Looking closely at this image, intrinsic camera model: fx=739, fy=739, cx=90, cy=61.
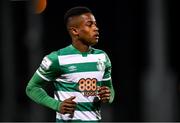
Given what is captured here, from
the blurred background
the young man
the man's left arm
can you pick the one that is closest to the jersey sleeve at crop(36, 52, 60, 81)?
the young man

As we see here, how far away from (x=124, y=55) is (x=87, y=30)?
5771 mm

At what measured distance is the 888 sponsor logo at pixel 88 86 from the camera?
11.1 ft

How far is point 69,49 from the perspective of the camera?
349 cm

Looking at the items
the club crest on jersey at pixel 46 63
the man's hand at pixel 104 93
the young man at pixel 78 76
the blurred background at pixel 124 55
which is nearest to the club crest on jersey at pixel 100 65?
the young man at pixel 78 76

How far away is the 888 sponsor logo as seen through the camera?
11.1 feet

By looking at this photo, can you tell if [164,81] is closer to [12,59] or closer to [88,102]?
[12,59]

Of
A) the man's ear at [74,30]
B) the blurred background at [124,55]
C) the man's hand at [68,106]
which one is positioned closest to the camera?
the man's hand at [68,106]

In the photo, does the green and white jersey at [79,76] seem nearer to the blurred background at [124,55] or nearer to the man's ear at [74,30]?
the man's ear at [74,30]

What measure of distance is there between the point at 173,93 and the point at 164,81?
0.70 feet

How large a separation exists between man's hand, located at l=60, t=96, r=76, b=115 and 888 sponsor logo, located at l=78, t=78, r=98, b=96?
0.06 meters

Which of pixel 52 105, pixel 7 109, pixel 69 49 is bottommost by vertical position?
pixel 7 109

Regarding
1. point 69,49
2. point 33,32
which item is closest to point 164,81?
point 33,32

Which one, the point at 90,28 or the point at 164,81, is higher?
the point at 90,28

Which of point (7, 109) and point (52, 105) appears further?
point (7, 109)
